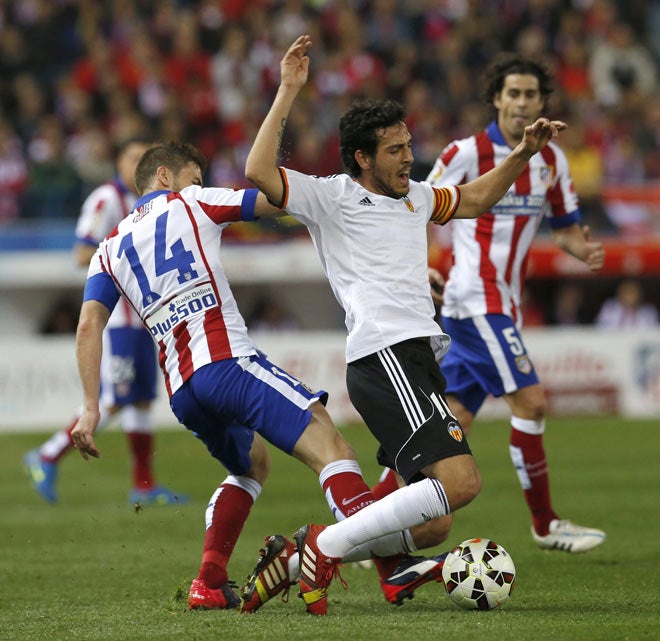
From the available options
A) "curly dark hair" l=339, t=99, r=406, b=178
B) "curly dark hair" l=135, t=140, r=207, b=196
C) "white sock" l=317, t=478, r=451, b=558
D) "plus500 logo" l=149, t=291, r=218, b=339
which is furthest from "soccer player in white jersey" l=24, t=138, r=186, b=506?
"white sock" l=317, t=478, r=451, b=558

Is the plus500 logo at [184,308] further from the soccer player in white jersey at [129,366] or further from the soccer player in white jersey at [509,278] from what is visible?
the soccer player in white jersey at [129,366]

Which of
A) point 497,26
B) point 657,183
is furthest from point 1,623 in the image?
point 497,26

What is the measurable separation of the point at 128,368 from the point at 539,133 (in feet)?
17.3

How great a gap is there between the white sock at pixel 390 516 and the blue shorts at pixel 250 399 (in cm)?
45

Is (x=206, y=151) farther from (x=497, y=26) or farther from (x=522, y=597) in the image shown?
(x=522, y=597)

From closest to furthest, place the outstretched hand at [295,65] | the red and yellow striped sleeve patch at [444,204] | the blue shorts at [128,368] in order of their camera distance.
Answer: the outstretched hand at [295,65] < the red and yellow striped sleeve patch at [444,204] < the blue shorts at [128,368]

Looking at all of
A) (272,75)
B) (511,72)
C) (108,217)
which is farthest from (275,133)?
(272,75)

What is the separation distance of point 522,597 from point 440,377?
3.95 feet

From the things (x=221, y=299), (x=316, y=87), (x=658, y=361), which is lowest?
(x=658, y=361)

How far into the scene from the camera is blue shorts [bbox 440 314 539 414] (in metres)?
7.68

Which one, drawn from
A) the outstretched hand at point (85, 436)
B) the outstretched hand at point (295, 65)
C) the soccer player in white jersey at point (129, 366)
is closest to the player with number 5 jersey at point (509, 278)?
the outstretched hand at point (295, 65)

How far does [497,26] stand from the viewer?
2166cm

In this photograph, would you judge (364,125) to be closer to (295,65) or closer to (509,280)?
(295,65)

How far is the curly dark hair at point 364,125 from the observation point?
5.82 metres
